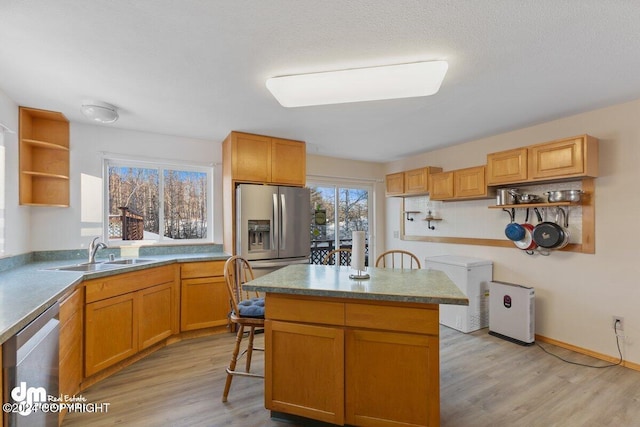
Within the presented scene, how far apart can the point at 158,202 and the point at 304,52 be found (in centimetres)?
265

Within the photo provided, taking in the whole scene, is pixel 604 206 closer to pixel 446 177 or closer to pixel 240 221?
pixel 446 177

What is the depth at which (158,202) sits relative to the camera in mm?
3490

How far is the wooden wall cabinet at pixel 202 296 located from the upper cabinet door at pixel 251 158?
1.06 m

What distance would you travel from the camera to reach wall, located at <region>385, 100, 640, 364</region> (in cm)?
254

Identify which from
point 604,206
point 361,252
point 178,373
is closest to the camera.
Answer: point 361,252

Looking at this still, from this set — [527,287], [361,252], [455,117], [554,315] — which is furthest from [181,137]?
[554,315]

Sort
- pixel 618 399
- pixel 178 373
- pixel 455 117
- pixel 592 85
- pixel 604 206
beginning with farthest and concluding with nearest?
1. pixel 455 117
2. pixel 604 206
3. pixel 178 373
4. pixel 592 85
5. pixel 618 399

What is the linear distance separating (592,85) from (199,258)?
380 centimetres

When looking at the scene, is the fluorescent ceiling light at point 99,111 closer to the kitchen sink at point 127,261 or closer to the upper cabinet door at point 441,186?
the kitchen sink at point 127,261

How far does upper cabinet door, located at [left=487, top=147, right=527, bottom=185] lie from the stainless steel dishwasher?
383cm

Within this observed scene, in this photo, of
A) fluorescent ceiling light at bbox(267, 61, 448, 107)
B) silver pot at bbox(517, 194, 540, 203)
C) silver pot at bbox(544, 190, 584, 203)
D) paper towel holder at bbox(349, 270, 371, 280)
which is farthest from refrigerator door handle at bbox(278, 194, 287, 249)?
silver pot at bbox(544, 190, 584, 203)

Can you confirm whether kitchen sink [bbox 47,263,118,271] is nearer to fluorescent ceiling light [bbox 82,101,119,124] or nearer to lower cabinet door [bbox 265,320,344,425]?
fluorescent ceiling light [bbox 82,101,119,124]

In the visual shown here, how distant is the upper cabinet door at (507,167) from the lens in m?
2.96

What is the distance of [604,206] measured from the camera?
2.68 m
